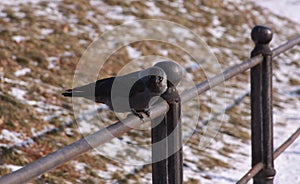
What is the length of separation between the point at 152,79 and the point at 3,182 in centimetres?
77

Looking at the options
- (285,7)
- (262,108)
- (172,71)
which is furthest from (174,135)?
(285,7)

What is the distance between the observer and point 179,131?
6.96 ft

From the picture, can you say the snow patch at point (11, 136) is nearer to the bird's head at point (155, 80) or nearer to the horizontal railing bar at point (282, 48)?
the horizontal railing bar at point (282, 48)

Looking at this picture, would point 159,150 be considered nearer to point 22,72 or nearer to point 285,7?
point 22,72

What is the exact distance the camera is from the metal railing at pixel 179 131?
57.8 inches

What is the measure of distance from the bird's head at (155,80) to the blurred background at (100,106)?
Result: 88.9 inches

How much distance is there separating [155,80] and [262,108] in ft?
4.52

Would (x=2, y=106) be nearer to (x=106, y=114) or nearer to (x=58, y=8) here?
(x=106, y=114)

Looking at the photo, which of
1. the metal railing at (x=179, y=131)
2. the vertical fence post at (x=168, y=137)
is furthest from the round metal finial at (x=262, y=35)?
the vertical fence post at (x=168, y=137)

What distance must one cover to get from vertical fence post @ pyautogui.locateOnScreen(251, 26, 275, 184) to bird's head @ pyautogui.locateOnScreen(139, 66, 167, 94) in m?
1.27

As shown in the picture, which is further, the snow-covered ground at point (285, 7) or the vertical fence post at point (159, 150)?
the snow-covered ground at point (285, 7)

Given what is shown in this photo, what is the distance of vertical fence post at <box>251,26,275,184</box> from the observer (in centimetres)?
315

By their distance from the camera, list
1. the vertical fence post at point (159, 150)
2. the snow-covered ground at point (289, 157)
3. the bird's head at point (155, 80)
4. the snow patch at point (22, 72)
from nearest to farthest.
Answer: the bird's head at point (155, 80), the vertical fence post at point (159, 150), the snow-covered ground at point (289, 157), the snow patch at point (22, 72)

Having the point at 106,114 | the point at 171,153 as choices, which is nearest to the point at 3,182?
the point at 171,153
